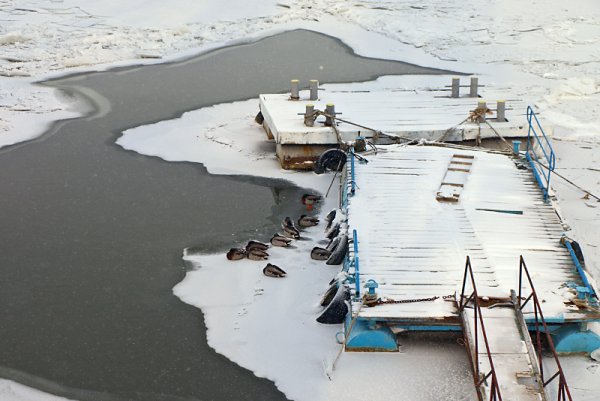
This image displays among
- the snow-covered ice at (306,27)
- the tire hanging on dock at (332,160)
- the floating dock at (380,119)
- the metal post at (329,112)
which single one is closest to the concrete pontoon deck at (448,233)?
the snow-covered ice at (306,27)

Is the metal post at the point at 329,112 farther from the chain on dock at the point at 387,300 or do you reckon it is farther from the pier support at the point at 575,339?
the pier support at the point at 575,339

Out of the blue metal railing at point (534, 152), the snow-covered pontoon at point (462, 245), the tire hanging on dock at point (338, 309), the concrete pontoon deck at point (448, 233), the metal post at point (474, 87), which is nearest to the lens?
the snow-covered pontoon at point (462, 245)

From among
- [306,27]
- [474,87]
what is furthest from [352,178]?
[306,27]

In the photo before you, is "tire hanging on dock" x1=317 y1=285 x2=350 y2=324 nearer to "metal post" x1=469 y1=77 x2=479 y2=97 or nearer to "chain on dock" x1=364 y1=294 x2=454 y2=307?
"chain on dock" x1=364 y1=294 x2=454 y2=307

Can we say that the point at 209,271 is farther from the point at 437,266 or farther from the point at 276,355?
the point at 437,266

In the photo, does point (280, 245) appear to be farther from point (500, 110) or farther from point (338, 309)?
point (500, 110)

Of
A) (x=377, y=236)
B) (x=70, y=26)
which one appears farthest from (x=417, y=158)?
(x=70, y=26)
